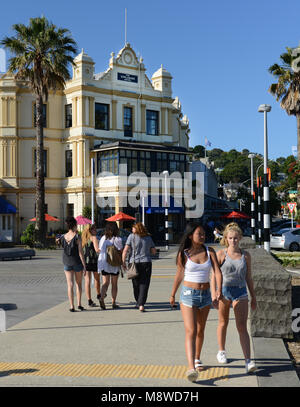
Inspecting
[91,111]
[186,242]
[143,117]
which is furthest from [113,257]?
[143,117]

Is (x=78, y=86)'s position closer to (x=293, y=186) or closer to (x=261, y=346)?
(x=293, y=186)

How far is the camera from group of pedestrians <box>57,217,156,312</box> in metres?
10.4

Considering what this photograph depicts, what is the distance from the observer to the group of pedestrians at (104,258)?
10414mm

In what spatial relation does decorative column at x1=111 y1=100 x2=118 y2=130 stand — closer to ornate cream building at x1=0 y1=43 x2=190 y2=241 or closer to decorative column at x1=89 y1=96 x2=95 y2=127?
ornate cream building at x1=0 y1=43 x2=190 y2=241

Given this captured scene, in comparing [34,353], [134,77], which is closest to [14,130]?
[134,77]

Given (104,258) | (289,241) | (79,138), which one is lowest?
(289,241)

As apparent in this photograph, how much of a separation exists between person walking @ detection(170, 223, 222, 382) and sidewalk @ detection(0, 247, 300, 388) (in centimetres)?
43

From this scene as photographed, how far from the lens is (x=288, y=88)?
118ft

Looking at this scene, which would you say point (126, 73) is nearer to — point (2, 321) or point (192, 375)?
point (2, 321)

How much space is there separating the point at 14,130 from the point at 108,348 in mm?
38142

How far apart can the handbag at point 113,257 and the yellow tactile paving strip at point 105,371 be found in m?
4.40

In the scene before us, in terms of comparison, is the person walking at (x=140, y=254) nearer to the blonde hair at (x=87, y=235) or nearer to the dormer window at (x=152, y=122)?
the blonde hair at (x=87, y=235)

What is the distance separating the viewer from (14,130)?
43.0 m

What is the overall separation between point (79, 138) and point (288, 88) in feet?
55.6
